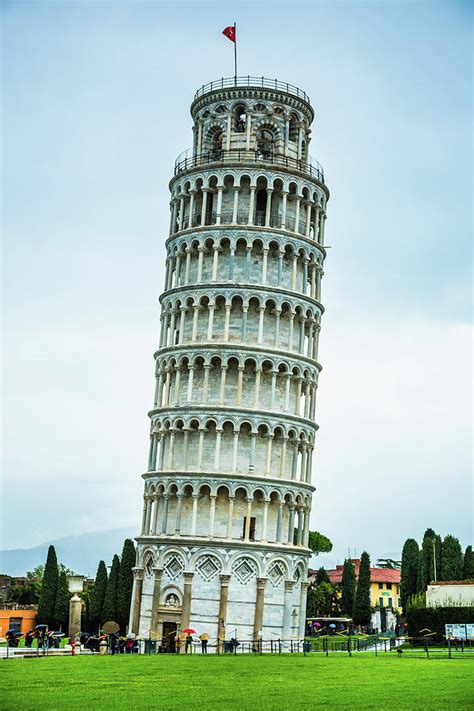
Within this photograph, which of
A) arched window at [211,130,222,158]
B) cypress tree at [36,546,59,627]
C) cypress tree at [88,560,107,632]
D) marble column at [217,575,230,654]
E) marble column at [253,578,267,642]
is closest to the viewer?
marble column at [217,575,230,654]

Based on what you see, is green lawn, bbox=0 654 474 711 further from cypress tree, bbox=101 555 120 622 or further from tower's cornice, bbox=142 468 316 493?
cypress tree, bbox=101 555 120 622

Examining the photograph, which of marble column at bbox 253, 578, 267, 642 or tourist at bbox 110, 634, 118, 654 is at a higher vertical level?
marble column at bbox 253, 578, 267, 642

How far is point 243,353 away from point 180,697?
126ft

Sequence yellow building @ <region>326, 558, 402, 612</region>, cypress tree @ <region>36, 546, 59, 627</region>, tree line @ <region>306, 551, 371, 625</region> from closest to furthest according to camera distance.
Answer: cypress tree @ <region>36, 546, 59, 627</region>
tree line @ <region>306, 551, 371, 625</region>
yellow building @ <region>326, 558, 402, 612</region>

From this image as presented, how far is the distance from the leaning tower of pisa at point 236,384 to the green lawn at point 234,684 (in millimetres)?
17526

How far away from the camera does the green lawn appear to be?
23922mm

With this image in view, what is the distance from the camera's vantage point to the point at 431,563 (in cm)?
8731

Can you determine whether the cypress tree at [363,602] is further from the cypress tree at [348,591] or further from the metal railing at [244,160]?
the metal railing at [244,160]

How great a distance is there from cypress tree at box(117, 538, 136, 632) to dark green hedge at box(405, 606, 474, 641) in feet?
76.3

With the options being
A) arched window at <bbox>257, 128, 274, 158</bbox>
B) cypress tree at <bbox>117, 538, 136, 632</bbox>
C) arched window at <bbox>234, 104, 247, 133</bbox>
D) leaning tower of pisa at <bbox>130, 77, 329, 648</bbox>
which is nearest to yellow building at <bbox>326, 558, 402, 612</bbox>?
cypress tree at <bbox>117, 538, 136, 632</bbox>

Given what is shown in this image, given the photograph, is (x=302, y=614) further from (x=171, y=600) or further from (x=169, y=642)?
(x=169, y=642)

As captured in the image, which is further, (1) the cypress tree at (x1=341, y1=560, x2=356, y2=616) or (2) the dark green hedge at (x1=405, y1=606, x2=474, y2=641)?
(1) the cypress tree at (x1=341, y1=560, x2=356, y2=616)

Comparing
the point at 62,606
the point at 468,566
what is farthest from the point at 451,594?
the point at 62,606

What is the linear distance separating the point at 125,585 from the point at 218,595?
20.2 meters
